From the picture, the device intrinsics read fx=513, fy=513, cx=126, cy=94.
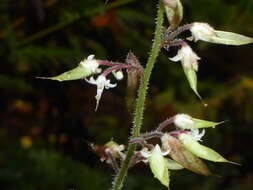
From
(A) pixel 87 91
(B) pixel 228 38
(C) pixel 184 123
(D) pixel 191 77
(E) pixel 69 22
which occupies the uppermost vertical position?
(A) pixel 87 91

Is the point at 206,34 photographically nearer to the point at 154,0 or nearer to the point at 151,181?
the point at 154,0

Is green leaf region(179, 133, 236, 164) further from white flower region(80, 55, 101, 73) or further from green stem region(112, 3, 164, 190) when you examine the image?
white flower region(80, 55, 101, 73)

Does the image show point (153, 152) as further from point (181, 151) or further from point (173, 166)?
point (173, 166)

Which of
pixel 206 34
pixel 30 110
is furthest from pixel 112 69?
pixel 30 110

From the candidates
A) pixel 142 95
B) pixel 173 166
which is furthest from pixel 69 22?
pixel 142 95

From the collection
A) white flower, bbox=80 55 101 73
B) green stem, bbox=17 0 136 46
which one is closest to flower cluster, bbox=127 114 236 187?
white flower, bbox=80 55 101 73

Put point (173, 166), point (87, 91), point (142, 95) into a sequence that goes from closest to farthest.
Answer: point (142, 95)
point (173, 166)
point (87, 91)

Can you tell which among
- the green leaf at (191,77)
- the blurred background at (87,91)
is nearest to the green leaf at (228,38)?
the green leaf at (191,77)
